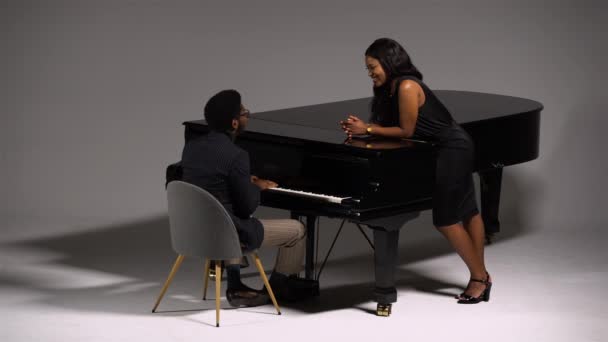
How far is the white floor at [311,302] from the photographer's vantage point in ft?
→ 22.5

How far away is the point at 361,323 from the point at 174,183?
117 centimetres

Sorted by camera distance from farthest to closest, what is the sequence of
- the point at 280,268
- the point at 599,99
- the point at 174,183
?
1. the point at 599,99
2. the point at 280,268
3. the point at 174,183

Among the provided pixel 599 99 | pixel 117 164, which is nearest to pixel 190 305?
pixel 117 164

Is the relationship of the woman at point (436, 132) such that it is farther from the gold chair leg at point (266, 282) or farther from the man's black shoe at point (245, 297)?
the man's black shoe at point (245, 297)

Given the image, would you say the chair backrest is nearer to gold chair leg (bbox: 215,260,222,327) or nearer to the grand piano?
gold chair leg (bbox: 215,260,222,327)

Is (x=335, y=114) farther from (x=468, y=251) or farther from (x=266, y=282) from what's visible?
(x=266, y=282)

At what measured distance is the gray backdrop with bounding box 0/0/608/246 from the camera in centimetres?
1006

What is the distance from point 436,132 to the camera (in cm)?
726

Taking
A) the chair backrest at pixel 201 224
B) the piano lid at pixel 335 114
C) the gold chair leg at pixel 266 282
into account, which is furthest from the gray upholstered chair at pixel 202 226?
the piano lid at pixel 335 114

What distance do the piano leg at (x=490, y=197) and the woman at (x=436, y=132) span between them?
146 centimetres

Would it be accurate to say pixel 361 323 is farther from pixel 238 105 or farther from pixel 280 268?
pixel 238 105

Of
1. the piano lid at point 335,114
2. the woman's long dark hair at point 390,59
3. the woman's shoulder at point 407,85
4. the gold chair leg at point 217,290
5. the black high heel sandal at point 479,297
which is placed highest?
the woman's long dark hair at point 390,59

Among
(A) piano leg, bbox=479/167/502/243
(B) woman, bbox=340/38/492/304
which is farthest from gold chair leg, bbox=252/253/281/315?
(A) piano leg, bbox=479/167/502/243

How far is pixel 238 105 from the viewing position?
269 inches
